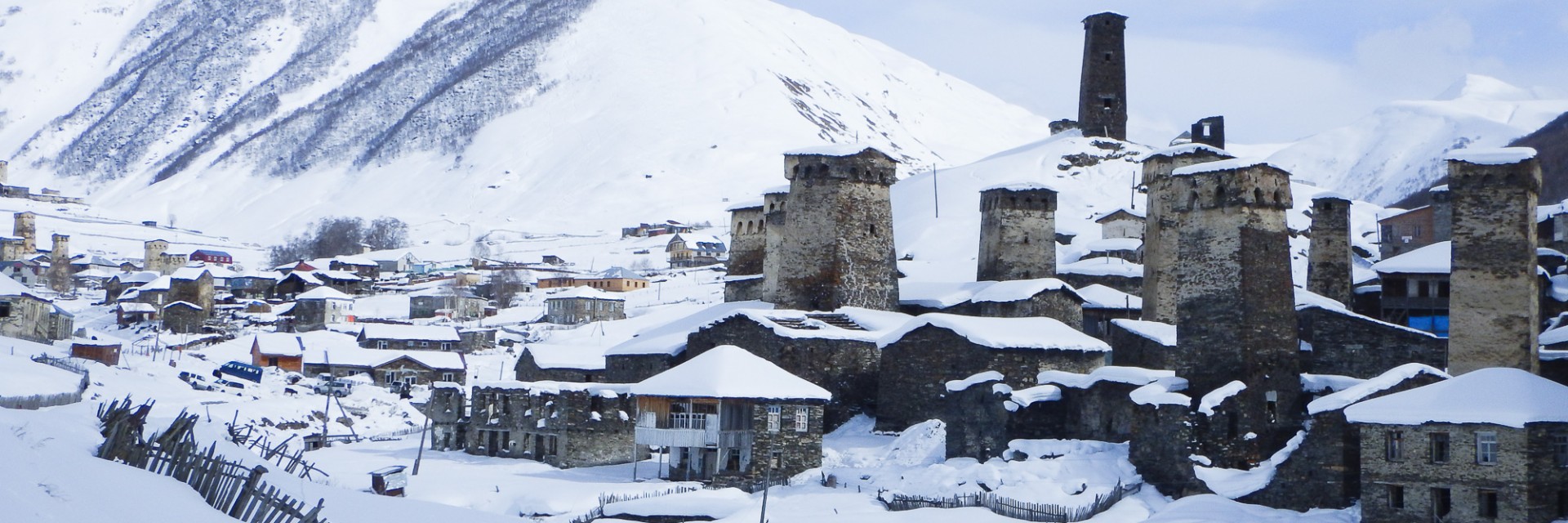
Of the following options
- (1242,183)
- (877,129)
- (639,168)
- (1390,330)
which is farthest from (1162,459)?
(877,129)

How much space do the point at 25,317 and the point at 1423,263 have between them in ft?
170

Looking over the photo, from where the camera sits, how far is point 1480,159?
3097cm

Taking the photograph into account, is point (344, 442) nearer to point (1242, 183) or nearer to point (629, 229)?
point (1242, 183)

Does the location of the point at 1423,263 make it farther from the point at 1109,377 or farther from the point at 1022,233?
the point at 1109,377

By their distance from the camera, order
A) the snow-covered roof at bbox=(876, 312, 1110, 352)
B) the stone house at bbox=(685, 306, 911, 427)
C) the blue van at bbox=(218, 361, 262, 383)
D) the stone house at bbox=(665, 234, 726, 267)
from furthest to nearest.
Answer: the stone house at bbox=(665, 234, 726, 267) < the blue van at bbox=(218, 361, 262, 383) < the stone house at bbox=(685, 306, 911, 427) < the snow-covered roof at bbox=(876, 312, 1110, 352)

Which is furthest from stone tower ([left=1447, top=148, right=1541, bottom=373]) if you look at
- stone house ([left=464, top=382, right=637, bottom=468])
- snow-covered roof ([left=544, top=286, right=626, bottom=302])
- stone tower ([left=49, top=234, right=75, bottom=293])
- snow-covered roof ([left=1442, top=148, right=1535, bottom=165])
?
stone tower ([left=49, top=234, right=75, bottom=293])

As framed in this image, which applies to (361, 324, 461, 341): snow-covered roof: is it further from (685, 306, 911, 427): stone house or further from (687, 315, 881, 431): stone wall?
(687, 315, 881, 431): stone wall

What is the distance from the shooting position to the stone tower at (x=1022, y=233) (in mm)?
45656

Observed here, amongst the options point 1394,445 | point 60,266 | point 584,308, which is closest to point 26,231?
point 60,266

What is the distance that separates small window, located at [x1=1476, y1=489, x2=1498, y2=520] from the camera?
84.6ft

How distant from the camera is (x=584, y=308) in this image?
283 feet

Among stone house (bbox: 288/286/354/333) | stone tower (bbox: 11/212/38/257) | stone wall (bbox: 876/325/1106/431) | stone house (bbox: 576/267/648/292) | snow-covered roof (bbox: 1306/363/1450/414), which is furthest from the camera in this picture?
stone tower (bbox: 11/212/38/257)

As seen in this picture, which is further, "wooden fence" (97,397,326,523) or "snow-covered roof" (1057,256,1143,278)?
"snow-covered roof" (1057,256,1143,278)

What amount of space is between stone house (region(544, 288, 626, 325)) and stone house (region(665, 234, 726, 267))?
25114 millimetres
